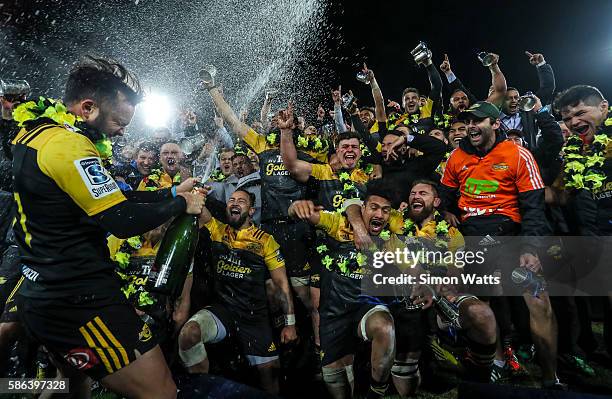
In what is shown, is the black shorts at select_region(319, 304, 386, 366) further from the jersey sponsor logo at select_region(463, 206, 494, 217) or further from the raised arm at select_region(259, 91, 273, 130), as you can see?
the raised arm at select_region(259, 91, 273, 130)

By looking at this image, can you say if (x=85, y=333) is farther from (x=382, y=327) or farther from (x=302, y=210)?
(x=382, y=327)

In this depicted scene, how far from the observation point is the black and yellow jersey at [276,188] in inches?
233

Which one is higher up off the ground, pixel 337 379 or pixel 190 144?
pixel 190 144

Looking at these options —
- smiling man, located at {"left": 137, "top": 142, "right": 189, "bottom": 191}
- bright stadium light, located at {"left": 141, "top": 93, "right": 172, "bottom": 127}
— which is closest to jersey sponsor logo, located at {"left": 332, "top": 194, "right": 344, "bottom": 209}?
smiling man, located at {"left": 137, "top": 142, "right": 189, "bottom": 191}

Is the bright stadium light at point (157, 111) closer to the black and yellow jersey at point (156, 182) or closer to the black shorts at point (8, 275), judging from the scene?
the black and yellow jersey at point (156, 182)

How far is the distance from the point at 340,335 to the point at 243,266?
55.8 inches

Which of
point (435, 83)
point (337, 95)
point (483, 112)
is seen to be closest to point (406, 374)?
point (483, 112)

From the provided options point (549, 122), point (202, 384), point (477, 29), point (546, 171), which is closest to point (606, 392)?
point (546, 171)

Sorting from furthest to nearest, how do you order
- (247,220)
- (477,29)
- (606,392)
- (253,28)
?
(477,29), (253,28), (247,220), (606,392)

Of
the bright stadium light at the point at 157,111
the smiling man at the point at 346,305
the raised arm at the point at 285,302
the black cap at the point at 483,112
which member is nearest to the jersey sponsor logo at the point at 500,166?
the black cap at the point at 483,112

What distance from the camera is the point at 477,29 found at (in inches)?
761

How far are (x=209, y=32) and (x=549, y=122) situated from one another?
18203mm

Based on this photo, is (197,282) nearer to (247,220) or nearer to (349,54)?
(247,220)

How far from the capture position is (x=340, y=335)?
4.43 metres
